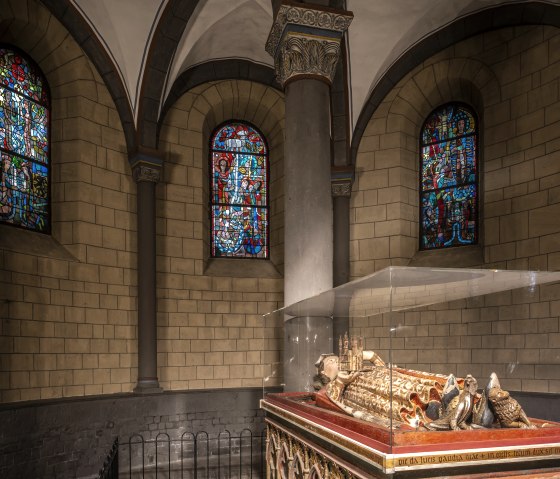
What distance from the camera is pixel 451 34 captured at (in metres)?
9.92

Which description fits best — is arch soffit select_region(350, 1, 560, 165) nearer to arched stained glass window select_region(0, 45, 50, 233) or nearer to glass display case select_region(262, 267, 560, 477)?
arched stained glass window select_region(0, 45, 50, 233)

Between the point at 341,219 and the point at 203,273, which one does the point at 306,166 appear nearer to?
the point at 341,219

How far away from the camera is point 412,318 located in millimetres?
4031

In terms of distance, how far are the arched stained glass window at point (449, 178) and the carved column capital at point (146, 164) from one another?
4.73 m

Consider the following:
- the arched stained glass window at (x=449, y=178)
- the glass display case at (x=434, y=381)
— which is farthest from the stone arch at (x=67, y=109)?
the arched stained glass window at (x=449, y=178)

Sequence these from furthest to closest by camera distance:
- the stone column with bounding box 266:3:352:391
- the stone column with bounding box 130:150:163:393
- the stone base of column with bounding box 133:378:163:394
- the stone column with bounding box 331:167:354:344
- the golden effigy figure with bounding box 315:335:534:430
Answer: the stone column with bounding box 331:167:354:344
the stone column with bounding box 130:150:163:393
the stone base of column with bounding box 133:378:163:394
the stone column with bounding box 266:3:352:391
the golden effigy figure with bounding box 315:335:534:430

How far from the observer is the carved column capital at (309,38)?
6.61 m

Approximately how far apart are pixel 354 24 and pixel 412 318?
6787 mm

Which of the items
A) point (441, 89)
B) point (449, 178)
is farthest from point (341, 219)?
point (441, 89)

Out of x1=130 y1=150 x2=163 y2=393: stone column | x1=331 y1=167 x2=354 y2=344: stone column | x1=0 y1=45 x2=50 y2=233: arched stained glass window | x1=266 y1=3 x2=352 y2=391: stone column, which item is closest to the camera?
x1=266 y1=3 x2=352 y2=391: stone column

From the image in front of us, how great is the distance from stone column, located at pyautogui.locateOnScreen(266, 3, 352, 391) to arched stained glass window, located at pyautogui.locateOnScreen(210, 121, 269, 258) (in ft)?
14.6

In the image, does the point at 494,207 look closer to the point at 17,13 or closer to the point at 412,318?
the point at 412,318

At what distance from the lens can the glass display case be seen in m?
3.13

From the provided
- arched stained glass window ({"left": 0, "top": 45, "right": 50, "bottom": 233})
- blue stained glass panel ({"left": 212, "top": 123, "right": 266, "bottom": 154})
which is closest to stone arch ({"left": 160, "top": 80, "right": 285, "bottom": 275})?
blue stained glass panel ({"left": 212, "top": 123, "right": 266, "bottom": 154})
